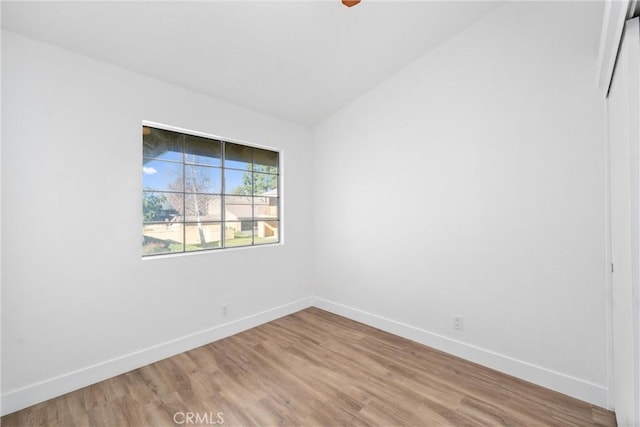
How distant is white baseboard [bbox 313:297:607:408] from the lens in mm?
1997

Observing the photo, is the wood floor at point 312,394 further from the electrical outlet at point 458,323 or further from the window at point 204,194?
the window at point 204,194

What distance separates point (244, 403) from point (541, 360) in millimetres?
2316

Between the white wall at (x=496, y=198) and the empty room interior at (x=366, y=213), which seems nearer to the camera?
the empty room interior at (x=366, y=213)

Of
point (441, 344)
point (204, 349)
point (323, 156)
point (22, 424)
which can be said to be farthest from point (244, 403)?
point (323, 156)

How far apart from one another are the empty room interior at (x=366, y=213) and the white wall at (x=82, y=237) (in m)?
0.01

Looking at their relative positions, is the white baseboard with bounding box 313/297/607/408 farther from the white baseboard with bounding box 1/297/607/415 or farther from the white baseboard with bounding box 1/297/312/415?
the white baseboard with bounding box 1/297/312/415

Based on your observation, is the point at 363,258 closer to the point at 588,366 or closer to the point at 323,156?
the point at 323,156

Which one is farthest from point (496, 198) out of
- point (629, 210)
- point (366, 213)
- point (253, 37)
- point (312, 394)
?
point (253, 37)

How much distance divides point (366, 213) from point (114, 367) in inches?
111

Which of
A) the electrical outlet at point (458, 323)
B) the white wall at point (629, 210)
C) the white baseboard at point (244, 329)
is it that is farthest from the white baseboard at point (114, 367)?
the white wall at point (629, 210)

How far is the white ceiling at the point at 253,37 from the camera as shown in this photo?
1938 mm

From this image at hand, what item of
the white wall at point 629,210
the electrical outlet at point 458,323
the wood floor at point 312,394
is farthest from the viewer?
the electrical outlet at point 458,323

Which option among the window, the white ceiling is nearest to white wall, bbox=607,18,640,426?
the white ceiling

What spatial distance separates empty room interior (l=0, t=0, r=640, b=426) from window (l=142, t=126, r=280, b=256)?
0.09ft
